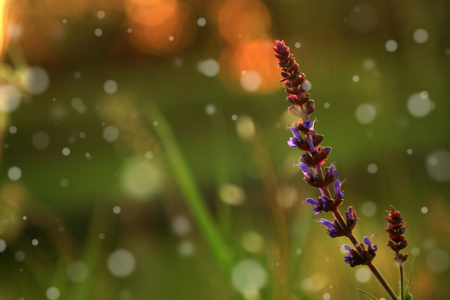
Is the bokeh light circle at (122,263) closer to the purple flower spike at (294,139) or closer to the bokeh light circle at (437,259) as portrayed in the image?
the bokeh light circle at (437,259)

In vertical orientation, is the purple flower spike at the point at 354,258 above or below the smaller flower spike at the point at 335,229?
below

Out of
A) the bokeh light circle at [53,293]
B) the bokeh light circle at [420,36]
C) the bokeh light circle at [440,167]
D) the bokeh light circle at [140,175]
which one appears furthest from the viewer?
the bokeh light circle at [440,167]

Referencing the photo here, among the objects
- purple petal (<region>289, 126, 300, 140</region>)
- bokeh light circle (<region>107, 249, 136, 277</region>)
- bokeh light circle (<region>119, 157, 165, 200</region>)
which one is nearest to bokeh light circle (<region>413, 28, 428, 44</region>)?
bokeh light circle (<region>119, 157, 165, 200</region>)

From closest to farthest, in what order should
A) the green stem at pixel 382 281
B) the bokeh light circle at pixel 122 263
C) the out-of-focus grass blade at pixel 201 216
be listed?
the green stem at pixel 382 281
the out-of-focus grass blade at pixel 201 216
the bokeh light circle at pixel 122 263

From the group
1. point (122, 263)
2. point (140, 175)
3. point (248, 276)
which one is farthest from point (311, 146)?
point (122, 263)

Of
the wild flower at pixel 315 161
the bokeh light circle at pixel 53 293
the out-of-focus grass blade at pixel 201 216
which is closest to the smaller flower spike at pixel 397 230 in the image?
the wild flower at pixel 315 161

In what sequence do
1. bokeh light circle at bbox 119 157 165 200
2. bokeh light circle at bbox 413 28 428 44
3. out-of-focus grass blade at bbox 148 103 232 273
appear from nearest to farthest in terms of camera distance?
1. out-of-focus grass blade at bbox 148 103 232 273
2. bokeh light circle at bbox 413 28 428 44
3. bokeh light circle at bbox 119 157 165 200

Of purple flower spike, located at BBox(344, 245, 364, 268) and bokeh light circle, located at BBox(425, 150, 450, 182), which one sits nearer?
purple flower spike, located at BBox(344, 245, 364, 268)

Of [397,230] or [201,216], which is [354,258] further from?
[201,216]

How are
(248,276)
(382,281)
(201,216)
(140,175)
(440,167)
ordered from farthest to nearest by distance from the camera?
(440,167)
(140,175)
(248,276)
(201,216)
(382,281)

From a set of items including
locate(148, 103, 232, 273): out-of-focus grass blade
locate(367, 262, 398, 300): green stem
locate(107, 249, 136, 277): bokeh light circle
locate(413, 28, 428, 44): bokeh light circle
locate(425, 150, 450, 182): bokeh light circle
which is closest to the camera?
locate(367, 262, 398, 300): green stem

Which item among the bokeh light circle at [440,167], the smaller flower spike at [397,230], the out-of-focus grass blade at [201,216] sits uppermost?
the smaller flower spike at [397,230]

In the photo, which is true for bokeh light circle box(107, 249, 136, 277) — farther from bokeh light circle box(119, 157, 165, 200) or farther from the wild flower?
the wild flower
